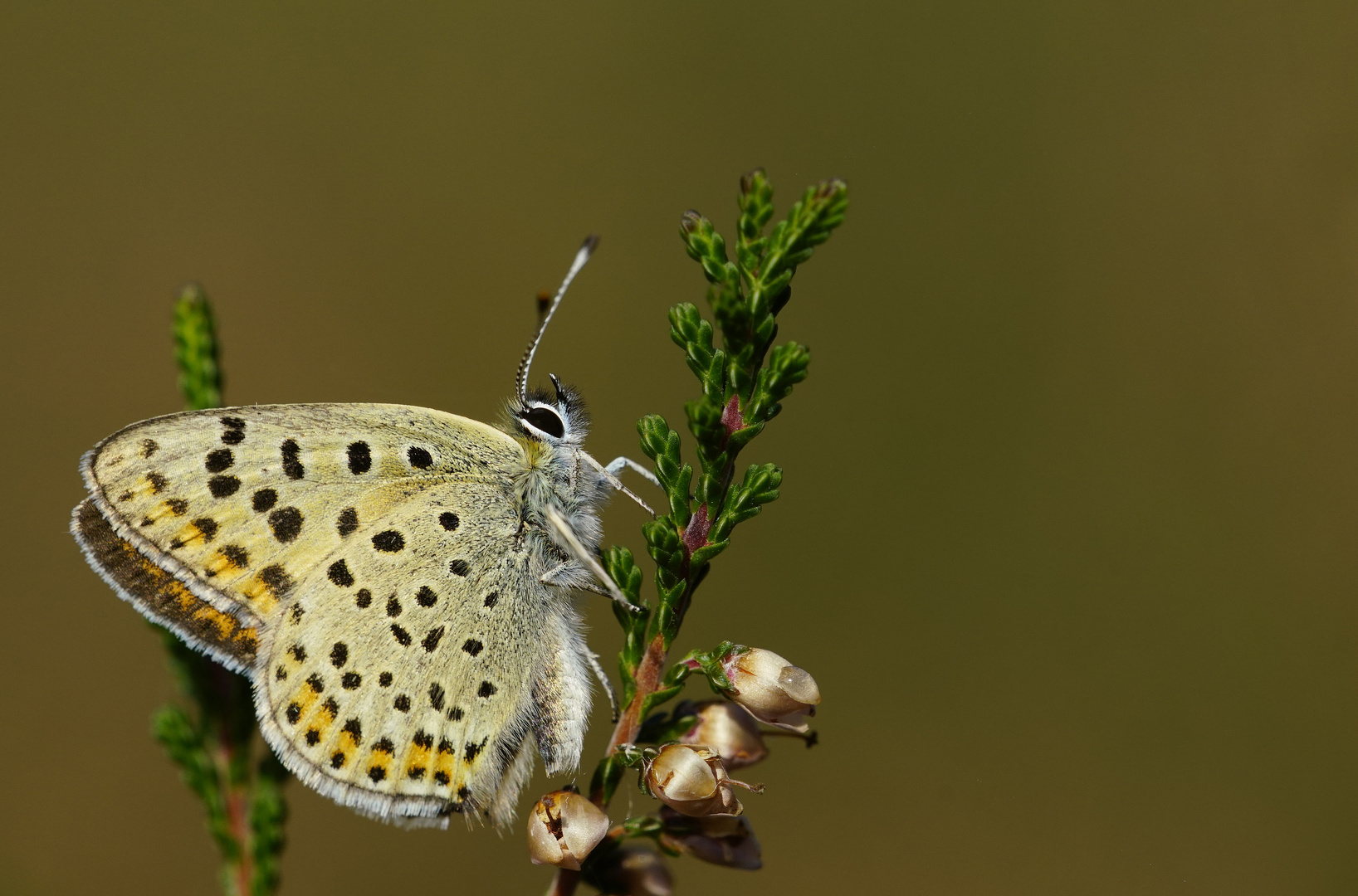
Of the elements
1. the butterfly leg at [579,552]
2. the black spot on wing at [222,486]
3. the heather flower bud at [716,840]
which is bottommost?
the heather flower bud at [716,840]

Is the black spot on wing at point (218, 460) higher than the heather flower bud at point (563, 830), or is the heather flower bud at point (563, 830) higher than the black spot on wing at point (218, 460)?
the black spot on wing at point (218, 460)

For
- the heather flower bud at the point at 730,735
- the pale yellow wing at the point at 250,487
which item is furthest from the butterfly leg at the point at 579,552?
the pale yellow wing at the point at 250,487

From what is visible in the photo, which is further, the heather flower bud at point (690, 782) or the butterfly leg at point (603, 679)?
the butterfly leg at point (603, 679)

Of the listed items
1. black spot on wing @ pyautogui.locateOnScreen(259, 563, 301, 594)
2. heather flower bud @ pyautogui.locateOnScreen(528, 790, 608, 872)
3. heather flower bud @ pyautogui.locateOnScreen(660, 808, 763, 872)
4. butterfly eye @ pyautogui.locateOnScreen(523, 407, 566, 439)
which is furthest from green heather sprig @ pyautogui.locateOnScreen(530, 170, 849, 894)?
black spot on wing @ pyautogui.locateOnScreen(259, 563, 301, 594)

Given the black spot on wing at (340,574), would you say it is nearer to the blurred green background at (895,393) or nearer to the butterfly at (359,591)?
the butterfly at (359,591)

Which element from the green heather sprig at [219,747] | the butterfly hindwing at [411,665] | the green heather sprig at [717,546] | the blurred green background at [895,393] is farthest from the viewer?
the blurred green background at [895,393]

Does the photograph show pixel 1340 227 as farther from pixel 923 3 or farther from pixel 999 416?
pixel 923 3

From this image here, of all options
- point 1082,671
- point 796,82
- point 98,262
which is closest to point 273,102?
point 98,262
